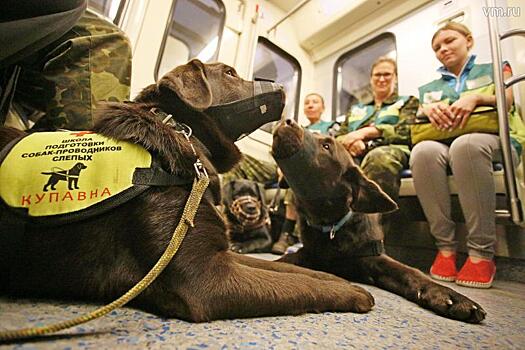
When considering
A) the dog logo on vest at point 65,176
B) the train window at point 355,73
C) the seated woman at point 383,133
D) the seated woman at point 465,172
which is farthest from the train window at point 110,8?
the train window at point 355,73

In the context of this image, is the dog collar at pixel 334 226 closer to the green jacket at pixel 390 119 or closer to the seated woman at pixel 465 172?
the seated woman at pixel 465 172

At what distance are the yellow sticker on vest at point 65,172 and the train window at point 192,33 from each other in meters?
2.50

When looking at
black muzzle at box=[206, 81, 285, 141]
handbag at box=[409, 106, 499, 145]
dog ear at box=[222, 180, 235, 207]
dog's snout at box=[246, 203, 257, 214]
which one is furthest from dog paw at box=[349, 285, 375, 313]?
dog ear at box=[222, 180, 235, 207]

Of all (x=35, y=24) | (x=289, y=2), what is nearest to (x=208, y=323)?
(x=35, y=24)

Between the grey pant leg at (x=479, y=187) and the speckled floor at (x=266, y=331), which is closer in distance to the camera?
the speckled floor at (x=266, y=331)

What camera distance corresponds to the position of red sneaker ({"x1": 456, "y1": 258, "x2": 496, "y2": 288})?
4.63 ft

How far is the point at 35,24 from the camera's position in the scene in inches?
23.7

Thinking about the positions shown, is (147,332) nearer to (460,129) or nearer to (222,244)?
(222,244)

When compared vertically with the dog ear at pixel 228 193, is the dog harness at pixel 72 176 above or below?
below

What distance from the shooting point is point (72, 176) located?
23.8 inches

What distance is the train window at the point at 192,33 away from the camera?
117 inches

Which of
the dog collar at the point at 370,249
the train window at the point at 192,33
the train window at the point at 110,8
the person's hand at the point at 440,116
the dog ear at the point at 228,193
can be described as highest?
the train window at the point at 192,33

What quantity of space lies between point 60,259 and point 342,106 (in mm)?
3988

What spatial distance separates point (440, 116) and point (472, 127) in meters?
0.18
